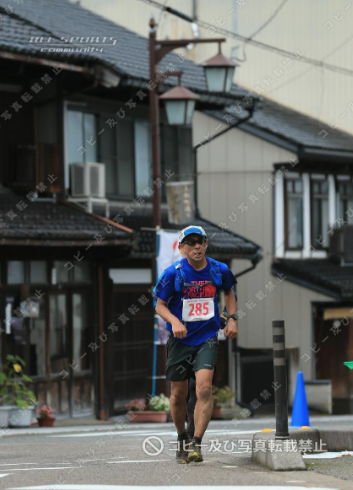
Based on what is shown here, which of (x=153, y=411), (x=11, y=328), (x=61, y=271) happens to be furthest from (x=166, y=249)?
(x=11, y=328)

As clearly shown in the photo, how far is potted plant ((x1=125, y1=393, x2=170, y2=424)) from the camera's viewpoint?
1973 cm

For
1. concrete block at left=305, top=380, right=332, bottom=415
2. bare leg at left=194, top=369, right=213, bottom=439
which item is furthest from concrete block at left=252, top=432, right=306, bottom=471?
concrete block at left=305, top=380, right=332, bottom=415

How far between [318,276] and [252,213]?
7.33 feet

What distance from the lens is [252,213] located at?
28938 millimetres

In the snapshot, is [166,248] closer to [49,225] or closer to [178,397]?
[49,225]

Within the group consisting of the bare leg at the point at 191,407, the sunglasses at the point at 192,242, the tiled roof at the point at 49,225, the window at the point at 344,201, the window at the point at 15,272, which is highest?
the window at the point at 344,201

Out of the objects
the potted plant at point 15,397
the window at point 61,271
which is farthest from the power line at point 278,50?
the potted plant at point 15,397

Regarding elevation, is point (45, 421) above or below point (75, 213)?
below

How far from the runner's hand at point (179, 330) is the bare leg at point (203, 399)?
308 mm

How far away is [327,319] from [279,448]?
2116 centimetres

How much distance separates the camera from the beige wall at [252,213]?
28578 millimetres

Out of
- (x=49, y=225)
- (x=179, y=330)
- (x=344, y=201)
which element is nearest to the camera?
(x=179, y=330)

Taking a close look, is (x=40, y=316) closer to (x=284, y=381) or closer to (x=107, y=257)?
(x=107, y=257)

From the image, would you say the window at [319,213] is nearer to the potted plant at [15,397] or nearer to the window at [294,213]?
the window at [294,213]
